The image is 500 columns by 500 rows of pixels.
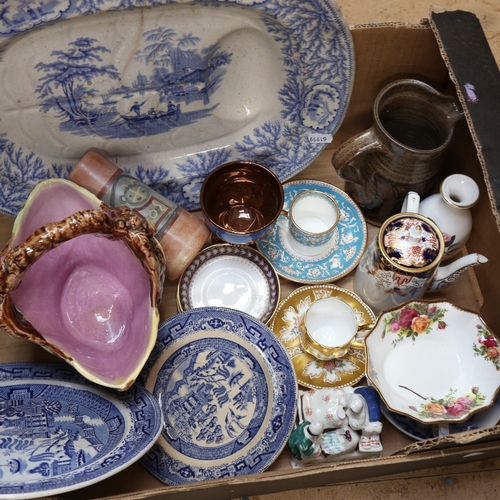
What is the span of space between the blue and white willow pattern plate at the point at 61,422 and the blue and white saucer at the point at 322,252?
0.28m

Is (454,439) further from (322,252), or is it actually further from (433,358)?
(322,252)

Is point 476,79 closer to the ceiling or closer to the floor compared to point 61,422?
closer to the ceiling

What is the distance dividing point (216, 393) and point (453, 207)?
0.39m

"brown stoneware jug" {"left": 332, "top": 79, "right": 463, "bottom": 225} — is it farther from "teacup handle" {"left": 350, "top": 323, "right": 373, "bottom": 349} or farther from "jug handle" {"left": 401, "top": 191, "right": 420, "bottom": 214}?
"teacup handle" {"left": 350, "top": 323, "right": 373, "bottom": 349}

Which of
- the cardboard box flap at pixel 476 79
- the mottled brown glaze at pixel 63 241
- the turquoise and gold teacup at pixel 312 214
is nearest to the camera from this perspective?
the mottled brown glaze at pixel 63 241

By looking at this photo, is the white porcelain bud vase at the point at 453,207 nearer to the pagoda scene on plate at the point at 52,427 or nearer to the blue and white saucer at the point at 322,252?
the blue and white saucer at the point at 322,252

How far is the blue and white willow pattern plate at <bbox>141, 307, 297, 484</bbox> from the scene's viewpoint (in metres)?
0.74

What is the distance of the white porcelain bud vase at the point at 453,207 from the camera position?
0.78 m

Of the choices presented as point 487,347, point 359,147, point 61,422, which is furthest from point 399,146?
point 61,422

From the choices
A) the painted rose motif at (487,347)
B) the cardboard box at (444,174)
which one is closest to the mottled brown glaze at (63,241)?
the cardboard box at (444,174)

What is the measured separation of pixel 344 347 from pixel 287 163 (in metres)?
0.29

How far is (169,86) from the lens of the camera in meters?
0.83

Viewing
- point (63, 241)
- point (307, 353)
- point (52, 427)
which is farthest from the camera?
point (307, 353)

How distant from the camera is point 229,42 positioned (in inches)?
31.7
